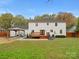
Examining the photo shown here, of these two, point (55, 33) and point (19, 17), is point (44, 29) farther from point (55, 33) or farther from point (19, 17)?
point (19, 17)

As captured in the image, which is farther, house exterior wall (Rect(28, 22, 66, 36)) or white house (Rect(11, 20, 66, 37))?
house exterior wall (Rect(28, 22, 66, 36))

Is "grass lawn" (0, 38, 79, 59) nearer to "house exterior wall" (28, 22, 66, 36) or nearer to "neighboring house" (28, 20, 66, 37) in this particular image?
"neighboring house" (28, 20, 66, 37)

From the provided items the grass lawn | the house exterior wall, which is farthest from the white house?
the grass lawn

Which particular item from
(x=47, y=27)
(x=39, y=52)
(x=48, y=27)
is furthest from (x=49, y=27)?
(x=39, y=52)

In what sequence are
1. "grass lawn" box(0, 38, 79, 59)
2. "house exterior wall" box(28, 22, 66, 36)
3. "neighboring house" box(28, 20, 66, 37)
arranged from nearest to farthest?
"grass lawn" box(0, 38, 79, 59)
"neighboring house" box(28, 20, 66, 37)
"house exterior wall" box(28, 22, 66, 36)

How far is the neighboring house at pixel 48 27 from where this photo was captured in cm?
7969

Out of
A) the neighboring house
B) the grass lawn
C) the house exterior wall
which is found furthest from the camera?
the house exterior wall

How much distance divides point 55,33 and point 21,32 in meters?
17.0

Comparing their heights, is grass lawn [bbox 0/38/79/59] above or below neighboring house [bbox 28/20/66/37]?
below

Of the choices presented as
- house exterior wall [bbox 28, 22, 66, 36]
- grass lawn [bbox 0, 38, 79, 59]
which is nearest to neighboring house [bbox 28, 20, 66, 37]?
house exterior wall [bbox 28, 22, 66, 36]

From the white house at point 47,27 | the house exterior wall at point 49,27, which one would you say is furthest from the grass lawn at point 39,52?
the house exterior wall at point 49,27

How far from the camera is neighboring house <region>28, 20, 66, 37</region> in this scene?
79.7m

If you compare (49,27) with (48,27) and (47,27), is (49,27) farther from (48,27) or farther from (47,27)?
(47,27)

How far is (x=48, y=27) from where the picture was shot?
80188mm
